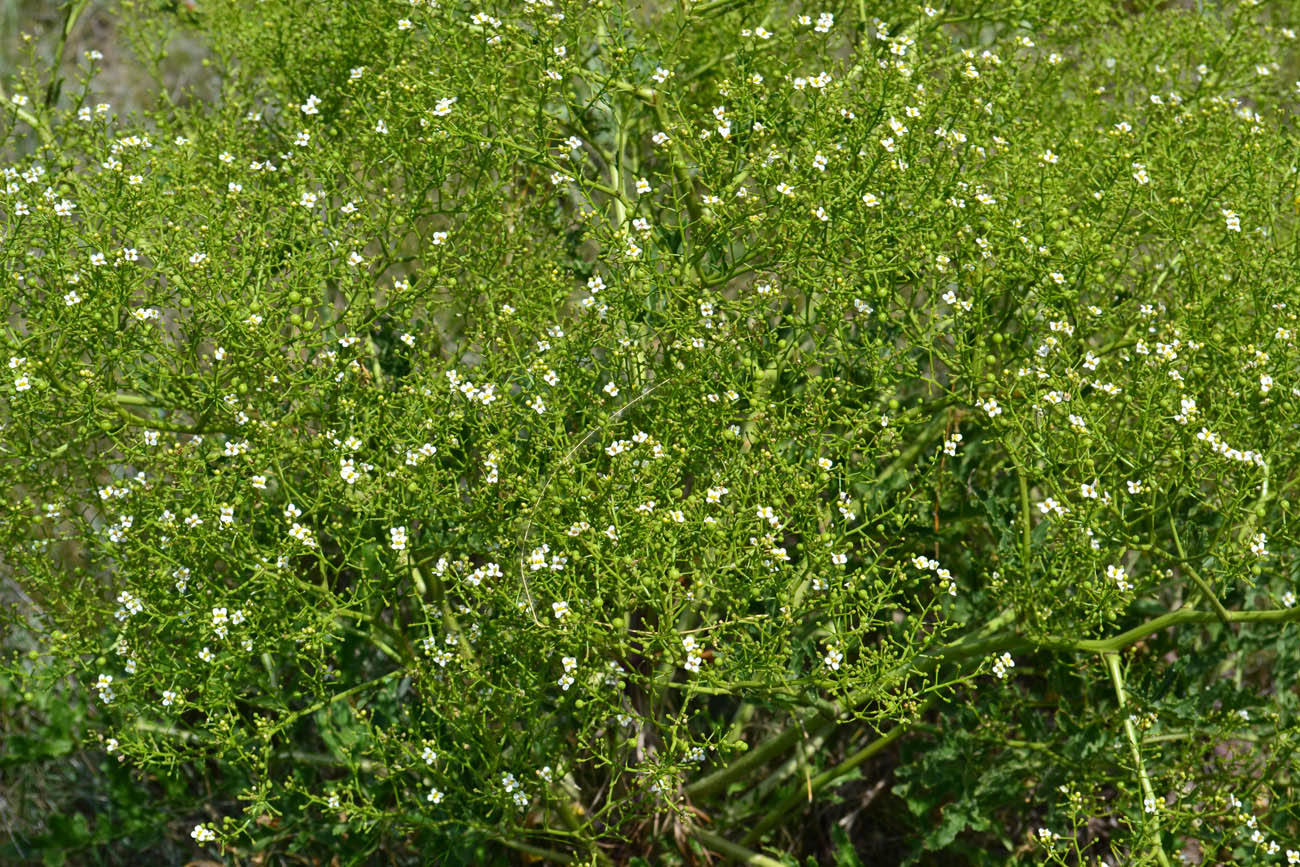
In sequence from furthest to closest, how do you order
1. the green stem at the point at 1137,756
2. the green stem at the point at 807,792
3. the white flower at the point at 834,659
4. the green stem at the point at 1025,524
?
the green stem at the point at 807,792 → the green stem at the point at 1025,524 → the green stem at the point at 1137,756 → the white flower at the point at 834,659

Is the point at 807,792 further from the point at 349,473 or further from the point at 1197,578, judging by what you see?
the point at 349,473

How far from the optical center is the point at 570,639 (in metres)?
2.55

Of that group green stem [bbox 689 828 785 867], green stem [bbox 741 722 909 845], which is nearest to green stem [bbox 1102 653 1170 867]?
green stem [bbox 741 722 909 845]

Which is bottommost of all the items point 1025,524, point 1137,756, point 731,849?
point 731,849

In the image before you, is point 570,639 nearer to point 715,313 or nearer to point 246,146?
point 715,313

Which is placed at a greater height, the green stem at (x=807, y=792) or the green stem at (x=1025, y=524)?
the green stem at (x=1025, y=524)

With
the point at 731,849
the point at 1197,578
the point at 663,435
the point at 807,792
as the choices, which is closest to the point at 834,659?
the point at 663,435

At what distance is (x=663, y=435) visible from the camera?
9.11 ft

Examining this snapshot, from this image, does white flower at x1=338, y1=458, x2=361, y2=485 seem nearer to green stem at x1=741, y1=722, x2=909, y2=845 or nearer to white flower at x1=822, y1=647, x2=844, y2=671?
white flower at x1=822, y1=647, x2=844, y2=671

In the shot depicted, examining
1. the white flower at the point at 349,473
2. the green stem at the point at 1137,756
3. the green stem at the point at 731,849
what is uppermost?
the white flower at the point at 349,473

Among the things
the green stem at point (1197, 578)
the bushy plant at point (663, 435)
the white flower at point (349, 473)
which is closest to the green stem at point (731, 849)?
the bushy plant at point (663, 435)

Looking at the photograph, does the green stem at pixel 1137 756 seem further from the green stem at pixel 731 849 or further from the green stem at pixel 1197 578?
the green stem at pixel 731 849

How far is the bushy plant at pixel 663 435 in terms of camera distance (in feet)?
8.77

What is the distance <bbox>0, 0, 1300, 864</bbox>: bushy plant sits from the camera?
2.67m
